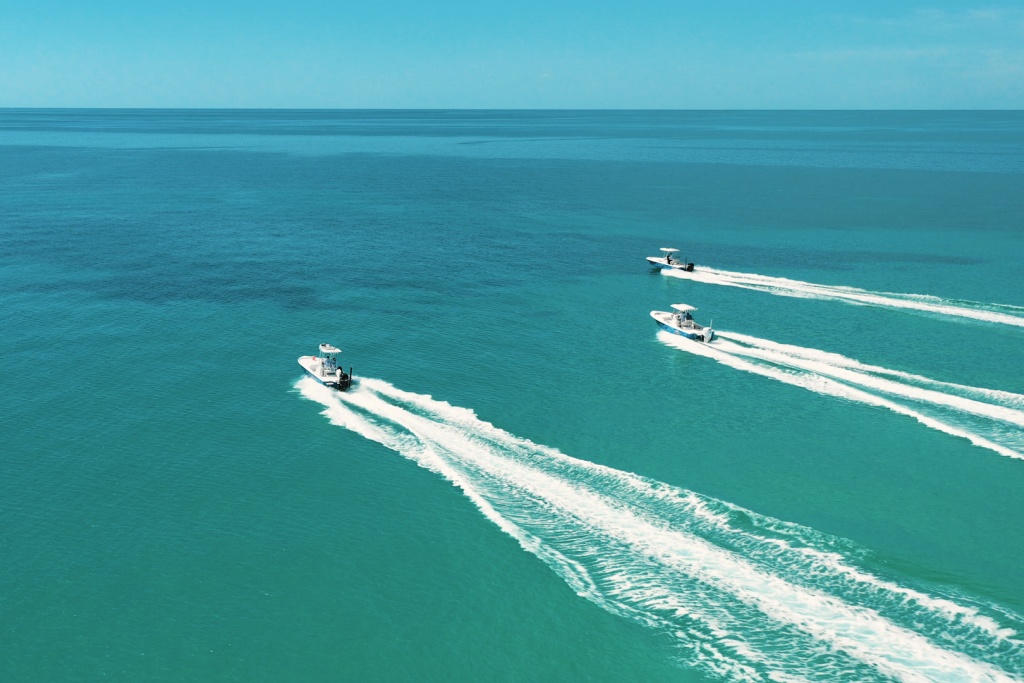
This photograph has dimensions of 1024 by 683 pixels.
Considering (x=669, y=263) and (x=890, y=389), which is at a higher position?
(x=669, y=263)

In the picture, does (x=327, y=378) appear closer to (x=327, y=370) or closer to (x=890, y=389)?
(x=327, y=370)

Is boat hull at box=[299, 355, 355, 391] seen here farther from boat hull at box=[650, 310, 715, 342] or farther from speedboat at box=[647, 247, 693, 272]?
speedboat at box=[647, 247, 693, 272]

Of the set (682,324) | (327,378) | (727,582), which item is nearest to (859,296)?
(682,324)

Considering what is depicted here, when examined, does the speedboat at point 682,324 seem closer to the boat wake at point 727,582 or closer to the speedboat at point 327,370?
the boat wake at point 727,582

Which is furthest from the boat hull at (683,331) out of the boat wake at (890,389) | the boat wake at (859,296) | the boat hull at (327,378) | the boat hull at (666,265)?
the boat hull at (327,378)

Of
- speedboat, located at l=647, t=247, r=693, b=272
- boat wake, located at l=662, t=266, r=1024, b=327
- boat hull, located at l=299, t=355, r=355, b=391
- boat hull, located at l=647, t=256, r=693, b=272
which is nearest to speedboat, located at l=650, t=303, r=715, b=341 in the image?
boat wake, located at l=662, t=266, r=1024, b=327

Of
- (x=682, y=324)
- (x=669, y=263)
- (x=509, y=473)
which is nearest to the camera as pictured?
(x=509, y=473)
